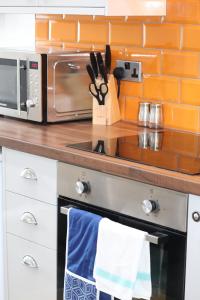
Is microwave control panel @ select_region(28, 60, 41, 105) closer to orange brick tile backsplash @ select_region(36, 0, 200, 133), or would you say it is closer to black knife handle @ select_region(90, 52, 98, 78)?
black knife handle @ select_region(90, 52, 98, 78)

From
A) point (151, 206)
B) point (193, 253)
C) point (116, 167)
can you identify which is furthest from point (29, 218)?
point (193, 253)

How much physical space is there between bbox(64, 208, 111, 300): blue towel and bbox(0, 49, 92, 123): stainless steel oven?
A: 2.40ft

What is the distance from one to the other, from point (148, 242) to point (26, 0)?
4.33 ft

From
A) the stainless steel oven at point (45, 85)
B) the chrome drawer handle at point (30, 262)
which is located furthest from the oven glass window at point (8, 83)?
the chrome drawer handle at point (30, 262)

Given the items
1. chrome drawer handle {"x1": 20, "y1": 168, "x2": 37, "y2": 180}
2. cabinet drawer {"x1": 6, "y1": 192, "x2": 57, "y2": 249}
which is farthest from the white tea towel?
chrome drawer handle {"x1": 20, "y1": 168, "x2": 37, "y2": 180}

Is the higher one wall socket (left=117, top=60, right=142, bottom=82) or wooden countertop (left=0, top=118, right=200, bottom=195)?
wall socket (left=117, top=60, right=142, bottom=82)

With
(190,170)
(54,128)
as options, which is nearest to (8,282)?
(54,128)

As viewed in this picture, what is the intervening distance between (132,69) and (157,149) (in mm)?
639

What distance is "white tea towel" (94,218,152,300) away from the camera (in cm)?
222

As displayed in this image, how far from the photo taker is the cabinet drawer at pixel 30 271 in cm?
269

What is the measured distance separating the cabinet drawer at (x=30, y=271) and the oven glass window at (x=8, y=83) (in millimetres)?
643

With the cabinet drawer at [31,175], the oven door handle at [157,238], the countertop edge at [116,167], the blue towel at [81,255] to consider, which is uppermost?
the countertop edge at [116,167]

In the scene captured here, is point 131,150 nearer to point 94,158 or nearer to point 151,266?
point 94,158

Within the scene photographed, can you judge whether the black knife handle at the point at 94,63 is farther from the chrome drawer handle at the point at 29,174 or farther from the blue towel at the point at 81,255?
the blue towel at the point at 81,255
